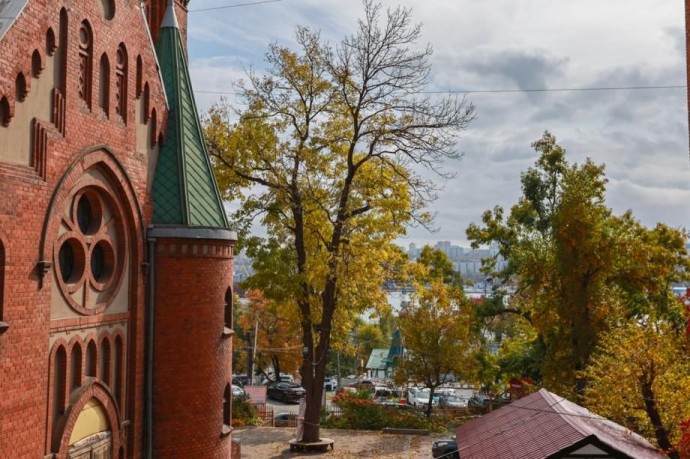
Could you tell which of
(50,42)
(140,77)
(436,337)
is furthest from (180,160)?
(436,337)

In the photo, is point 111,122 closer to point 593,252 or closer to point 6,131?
point 6,131

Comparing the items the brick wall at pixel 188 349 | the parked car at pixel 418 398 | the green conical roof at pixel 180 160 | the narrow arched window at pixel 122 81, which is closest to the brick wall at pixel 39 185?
the narrow arched window at pixel 122 81

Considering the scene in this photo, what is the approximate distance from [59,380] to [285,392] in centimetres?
3540

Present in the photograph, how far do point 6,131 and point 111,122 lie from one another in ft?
9.90

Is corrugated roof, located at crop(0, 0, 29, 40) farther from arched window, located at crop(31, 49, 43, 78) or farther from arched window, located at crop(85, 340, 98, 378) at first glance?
arched window, located at crop(85, 340, 98, 378)

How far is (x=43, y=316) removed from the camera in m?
10.7

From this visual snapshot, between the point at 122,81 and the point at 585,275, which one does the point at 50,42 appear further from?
the point at 585,275

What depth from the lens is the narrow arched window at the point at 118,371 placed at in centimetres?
1318

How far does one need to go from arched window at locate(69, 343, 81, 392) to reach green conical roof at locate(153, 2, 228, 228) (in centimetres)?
340

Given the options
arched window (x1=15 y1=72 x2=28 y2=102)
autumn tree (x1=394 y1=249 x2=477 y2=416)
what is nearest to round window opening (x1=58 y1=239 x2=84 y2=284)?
arched window (x1=15 y1=72 x2=28 y2=102)

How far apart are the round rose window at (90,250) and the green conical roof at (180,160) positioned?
1418 mm

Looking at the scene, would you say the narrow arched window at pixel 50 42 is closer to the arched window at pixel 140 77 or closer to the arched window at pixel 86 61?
the arched window at pixel 86 61

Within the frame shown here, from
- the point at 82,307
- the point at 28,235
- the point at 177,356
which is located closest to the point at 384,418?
the point at 177,356

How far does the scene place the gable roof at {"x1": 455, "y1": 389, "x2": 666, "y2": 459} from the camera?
13.5 meters
